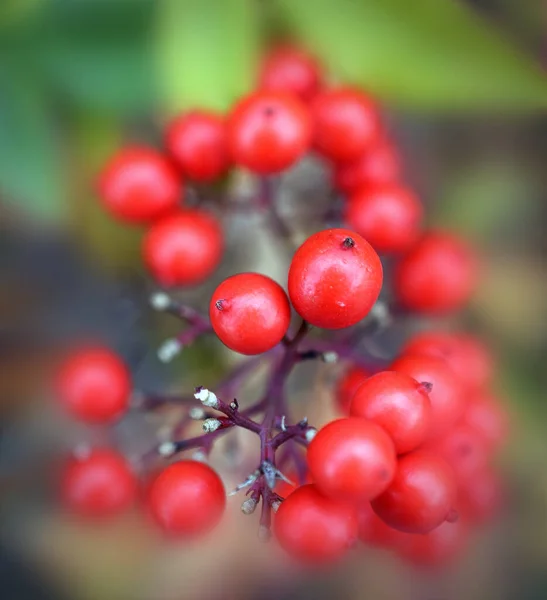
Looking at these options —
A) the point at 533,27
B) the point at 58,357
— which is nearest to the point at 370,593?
the point at 58,357

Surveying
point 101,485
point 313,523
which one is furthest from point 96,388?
point 313,523

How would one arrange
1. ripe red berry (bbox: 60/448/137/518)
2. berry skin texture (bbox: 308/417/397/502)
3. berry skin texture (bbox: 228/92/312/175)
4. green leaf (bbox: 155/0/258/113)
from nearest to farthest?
berry skin texture (bbox: 308/417/397/502)
berry skin texture (bbox: 228/92/312/175)
ripe red berry (bbox: 60/448/137/518)
green leaf (bbox: 155/0/258/113)

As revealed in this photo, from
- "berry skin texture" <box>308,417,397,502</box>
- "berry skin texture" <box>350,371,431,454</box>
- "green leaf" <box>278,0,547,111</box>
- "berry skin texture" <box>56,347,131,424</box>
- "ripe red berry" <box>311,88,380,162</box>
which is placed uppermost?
"green leaf" <box>278,0,547,111</box>

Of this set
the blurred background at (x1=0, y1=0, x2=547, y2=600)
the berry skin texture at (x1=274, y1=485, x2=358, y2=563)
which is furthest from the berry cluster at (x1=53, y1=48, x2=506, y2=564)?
the blurred background at (x1=0, y1=0, x2=547, y2=600)

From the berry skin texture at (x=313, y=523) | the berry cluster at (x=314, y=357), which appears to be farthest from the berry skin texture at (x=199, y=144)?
the berry skin texture at (x=313, y=523)

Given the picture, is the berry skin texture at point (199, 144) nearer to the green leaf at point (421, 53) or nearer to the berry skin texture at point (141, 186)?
the berry skin texture at point (141, 186)

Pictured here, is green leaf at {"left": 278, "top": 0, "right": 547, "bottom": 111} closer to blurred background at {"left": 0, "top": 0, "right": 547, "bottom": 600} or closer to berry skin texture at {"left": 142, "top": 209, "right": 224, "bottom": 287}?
blurred background at {"left": 0, "top": 0, "right": 547, "bottom": 600}

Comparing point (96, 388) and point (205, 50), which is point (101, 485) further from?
point (205, 50)

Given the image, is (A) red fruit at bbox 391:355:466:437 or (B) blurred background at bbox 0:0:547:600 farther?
(B) blurred background at bbox 0:0:547:600
